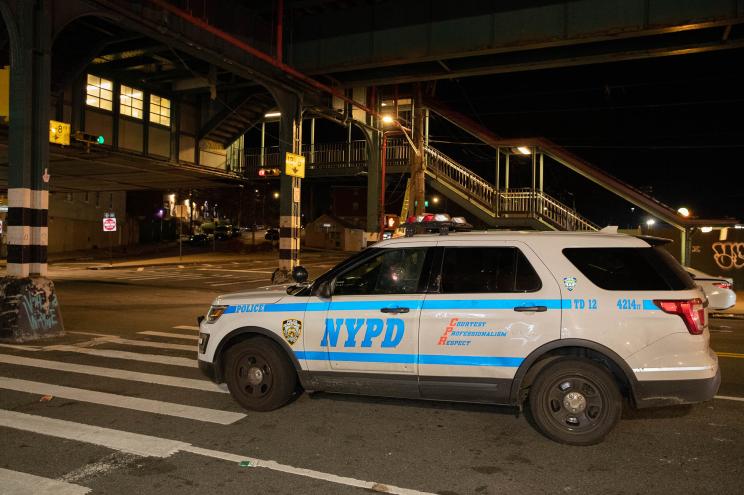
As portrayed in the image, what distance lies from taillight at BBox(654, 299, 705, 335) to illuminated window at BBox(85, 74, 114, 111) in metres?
20.8

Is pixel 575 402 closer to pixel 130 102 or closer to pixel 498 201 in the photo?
pixel 498 201

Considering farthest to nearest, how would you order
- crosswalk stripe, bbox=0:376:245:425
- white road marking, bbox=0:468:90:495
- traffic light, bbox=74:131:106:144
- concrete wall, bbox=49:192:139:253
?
concrete wall, bbox=49:192:139:253 → traffic light, bbox=74:131:106:144 → crosswalk stripe, bbox=0:376:245:425 → white road marking, bbox=0:468:90:495

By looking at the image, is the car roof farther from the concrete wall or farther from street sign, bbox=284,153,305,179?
the concrete wall

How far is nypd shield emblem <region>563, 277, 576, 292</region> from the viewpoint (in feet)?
16.2

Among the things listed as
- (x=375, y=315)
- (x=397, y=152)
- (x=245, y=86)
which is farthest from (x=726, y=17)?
(x=397, y=152)

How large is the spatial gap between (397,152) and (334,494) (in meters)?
27.1

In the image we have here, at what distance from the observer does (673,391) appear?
4773mm

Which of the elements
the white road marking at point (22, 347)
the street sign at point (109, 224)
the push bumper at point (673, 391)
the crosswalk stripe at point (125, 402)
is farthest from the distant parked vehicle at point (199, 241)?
the push bumper at point (673, 391)

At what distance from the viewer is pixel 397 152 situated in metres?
30.2

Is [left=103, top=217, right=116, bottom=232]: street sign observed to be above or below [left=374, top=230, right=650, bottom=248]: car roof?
above

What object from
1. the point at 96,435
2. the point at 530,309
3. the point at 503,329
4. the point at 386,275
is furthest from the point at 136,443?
the point at 530,309

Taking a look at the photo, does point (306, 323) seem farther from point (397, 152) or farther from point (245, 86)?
point (397, 152)

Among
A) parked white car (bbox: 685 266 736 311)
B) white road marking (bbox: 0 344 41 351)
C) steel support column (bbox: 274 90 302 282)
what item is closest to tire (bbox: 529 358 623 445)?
parked white car (bbox: 685 266 736 311)

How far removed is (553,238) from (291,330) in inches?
102
